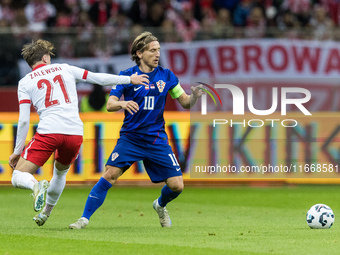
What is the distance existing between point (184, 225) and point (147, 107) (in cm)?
163

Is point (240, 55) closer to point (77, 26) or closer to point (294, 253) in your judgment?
point (77, 26)

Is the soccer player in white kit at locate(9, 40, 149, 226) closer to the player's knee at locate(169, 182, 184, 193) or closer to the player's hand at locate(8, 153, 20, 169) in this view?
the player's hand at locate(8, 153, 20, 169)

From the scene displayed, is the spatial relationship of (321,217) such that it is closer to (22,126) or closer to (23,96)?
(22,126)

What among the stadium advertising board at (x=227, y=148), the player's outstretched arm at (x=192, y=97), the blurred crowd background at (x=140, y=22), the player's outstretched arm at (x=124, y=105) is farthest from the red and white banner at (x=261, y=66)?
the player's outstretched arm at (x=124, y=105)

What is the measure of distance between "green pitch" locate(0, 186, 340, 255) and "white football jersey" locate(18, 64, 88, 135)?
1.14 metres

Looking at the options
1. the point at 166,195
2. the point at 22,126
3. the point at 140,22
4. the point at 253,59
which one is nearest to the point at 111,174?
the point at 166,195

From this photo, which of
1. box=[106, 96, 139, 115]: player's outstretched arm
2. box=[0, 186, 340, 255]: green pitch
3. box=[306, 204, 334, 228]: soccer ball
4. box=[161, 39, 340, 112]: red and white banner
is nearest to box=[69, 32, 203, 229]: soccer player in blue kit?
box=[106, 96, 139, 115]: player's outstretched arm

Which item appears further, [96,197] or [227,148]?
[227,148]

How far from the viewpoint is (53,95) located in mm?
8328

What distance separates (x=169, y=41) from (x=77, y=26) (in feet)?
7.89

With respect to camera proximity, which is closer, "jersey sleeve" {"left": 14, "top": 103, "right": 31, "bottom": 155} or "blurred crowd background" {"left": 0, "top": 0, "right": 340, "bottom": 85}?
"jersey sleeve" {"left": 14, "top": 103, "right": 31, "bottom": 155}

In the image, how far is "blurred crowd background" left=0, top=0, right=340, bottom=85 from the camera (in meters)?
16.6

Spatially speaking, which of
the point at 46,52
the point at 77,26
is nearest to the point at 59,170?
the point at 46,52

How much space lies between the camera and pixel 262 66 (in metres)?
17.2
